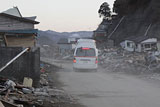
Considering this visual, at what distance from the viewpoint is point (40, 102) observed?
30.7ft

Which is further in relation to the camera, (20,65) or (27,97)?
(20,65)

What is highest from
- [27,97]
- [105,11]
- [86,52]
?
[105,11]

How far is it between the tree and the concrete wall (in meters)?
82.9

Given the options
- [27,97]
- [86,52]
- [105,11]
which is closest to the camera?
[27,97]

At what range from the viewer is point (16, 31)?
2094 centimetres

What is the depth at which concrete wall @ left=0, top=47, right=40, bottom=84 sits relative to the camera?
1195 centimetres

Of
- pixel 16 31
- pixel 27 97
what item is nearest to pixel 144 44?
pixel 16 31

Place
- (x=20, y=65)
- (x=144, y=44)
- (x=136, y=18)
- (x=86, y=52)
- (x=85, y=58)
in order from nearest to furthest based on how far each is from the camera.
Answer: (x=20, y=65), (x=85, y=58), (x=86, y=52), (x=144, y=44), (x=136, y=18)

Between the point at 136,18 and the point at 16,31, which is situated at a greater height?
the point at 136,18

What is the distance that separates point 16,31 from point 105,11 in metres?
76.1

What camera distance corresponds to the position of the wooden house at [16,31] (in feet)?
66.0

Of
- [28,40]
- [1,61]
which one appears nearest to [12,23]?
[28,40]

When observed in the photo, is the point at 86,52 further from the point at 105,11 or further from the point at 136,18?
the point at 105,11

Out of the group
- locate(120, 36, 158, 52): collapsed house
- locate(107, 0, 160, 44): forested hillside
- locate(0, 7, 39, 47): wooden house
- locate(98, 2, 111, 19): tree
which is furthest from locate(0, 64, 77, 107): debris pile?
locate(98, 2, 111, 19): tree
